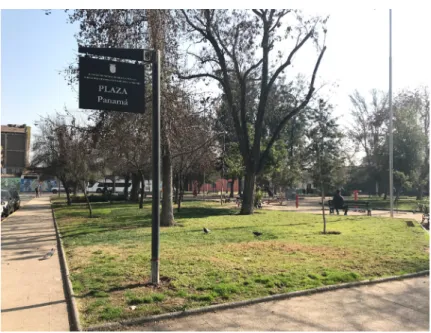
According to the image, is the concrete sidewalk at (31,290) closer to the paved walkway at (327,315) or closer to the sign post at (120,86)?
the paved walkway at (327,315)

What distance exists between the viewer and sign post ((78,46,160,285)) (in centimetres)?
609

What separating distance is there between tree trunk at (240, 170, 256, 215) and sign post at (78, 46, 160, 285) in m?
15.0

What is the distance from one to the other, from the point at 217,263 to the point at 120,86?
395cm

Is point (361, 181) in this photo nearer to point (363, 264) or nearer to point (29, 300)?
point (363, 264)

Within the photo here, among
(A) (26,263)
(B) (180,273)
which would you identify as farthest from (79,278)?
(A) (26,263)

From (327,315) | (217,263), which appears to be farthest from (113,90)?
(327,315)

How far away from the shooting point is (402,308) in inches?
213

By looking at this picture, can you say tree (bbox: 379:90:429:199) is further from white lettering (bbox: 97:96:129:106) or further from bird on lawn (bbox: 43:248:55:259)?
white lettering (bbox: 97:96:129:106)

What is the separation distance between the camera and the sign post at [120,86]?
20.0 ft

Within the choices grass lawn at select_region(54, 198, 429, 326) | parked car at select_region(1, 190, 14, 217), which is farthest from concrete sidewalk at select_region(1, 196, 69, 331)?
parked car at select_region(1, 190, 14, 217)

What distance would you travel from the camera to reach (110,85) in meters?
6.26

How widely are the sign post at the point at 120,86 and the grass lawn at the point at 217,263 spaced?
906 millimetres

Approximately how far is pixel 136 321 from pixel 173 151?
1105 cm

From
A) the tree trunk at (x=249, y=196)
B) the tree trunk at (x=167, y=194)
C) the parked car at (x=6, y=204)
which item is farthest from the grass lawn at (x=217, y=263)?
the parked car at (x=6, y=204)
